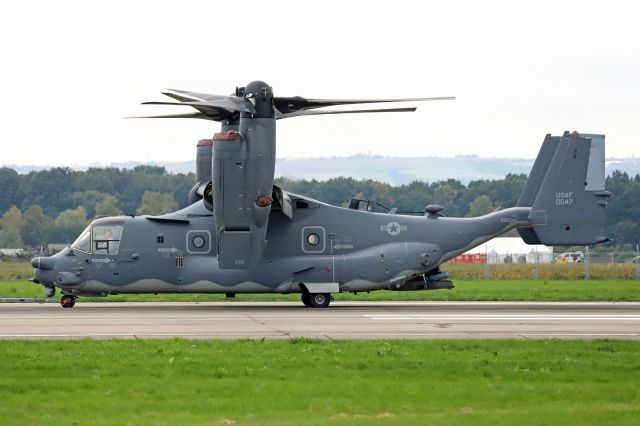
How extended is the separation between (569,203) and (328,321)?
11568 mm

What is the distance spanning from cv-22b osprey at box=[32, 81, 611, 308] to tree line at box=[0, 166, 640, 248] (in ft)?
159

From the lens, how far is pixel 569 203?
34156mm

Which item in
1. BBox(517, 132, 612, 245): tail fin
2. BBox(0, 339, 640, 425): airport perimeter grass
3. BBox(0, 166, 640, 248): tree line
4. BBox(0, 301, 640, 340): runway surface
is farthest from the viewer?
BBox(0, 166, 640, 248): tree line

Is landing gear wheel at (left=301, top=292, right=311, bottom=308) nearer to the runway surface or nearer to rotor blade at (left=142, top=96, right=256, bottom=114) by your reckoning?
the runway surface

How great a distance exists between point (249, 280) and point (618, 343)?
46.5ft

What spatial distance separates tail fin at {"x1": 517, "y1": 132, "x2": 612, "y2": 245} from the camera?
112ft

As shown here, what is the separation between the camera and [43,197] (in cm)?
11069

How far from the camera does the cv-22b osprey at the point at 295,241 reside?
3191 centimetres

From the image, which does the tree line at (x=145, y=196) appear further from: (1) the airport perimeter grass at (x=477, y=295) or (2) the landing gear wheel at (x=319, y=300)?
(2) the landing gear wheel at (x=319, y=300)

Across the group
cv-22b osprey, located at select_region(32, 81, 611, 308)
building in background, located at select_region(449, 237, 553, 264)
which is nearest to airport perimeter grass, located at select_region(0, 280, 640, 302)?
cv-22b osprey, located at select_region(32, 81, 611, 308)

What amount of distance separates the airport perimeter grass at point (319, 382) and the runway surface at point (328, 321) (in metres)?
2.23

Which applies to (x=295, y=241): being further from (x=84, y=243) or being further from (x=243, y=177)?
(x=84, y=243)

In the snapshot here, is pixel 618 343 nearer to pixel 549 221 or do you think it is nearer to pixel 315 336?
pixel 315 336

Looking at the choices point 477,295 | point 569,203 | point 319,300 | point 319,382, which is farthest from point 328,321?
point 477,295
